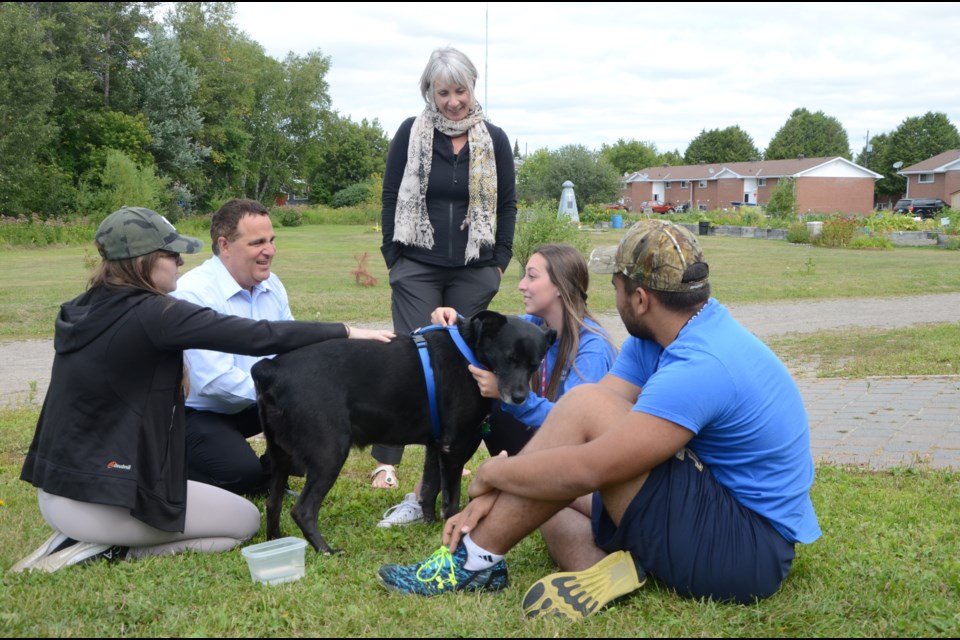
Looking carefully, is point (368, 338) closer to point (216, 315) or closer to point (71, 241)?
point (216, 315)

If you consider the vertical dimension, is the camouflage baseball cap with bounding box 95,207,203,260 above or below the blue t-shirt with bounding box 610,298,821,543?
above

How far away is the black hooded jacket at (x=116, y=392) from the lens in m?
3.37

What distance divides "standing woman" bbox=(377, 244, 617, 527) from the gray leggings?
2.42ft

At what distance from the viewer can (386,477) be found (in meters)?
5.08

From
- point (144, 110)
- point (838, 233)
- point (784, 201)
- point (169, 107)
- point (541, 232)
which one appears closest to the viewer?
point (541, 232)

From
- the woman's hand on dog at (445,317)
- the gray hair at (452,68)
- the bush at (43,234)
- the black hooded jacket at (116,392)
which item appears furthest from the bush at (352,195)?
the black hooded jacket at (116,392)

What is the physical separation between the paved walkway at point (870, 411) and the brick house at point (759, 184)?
59.7 metres

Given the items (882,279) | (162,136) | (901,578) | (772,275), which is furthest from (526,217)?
(162,136)

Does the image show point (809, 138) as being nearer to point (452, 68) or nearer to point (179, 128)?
point (179, 128)

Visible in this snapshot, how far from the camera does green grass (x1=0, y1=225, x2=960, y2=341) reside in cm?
1329

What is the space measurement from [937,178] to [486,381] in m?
79.2

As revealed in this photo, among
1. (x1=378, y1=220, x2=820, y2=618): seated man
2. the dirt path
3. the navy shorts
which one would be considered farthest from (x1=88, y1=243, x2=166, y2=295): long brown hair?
the dirt path

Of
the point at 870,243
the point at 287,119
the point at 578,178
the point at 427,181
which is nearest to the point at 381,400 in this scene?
the point at 427,181

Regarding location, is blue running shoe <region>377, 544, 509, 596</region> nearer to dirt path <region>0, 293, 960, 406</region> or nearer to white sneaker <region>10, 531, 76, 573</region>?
white sneaker <region>10, 531, 76, 573</region>
